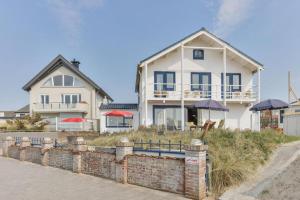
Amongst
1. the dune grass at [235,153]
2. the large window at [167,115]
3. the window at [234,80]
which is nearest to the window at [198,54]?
the window at [234,80]

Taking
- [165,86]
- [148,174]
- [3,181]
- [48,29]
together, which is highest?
[48,29]

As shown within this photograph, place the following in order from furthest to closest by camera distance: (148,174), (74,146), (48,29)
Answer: (48,29)
(74,146)
(148,174)

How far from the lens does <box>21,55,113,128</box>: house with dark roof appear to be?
1361 inches

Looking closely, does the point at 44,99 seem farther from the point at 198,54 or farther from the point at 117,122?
the point at 198,54

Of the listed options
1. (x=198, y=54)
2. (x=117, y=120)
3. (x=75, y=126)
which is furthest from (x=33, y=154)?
(x=75, y=126)

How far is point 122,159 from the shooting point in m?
9.71

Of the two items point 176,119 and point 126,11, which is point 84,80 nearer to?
point 176,119

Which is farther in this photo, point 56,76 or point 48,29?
point 56,76

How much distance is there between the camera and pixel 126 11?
1636 centimetres

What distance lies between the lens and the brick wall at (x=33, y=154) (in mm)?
15163

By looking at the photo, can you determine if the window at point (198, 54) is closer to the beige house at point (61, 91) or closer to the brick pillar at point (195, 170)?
the beige house at point (61, 91)

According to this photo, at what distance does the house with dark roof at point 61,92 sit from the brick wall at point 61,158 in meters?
20.8

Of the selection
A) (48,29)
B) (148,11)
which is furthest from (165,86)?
(48,29)

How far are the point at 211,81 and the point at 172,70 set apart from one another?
3.38m
